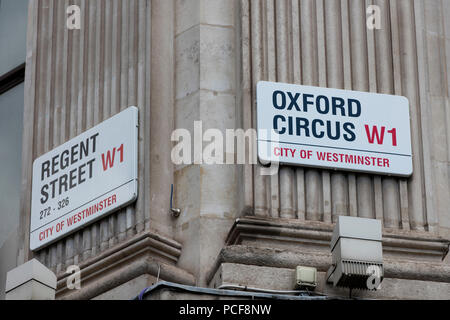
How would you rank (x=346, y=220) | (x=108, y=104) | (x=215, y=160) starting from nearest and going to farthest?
(x=346, y=220) < (x=215, y=160) < (x=108, y=104)

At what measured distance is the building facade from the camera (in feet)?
50.3

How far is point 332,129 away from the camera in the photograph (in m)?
15.9

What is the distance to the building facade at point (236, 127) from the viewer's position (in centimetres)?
1533

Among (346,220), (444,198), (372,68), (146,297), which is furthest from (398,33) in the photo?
(146,297)

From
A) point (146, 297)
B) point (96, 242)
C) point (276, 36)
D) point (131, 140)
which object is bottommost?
point (146, 297)

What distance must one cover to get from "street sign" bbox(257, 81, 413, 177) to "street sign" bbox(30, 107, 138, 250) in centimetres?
167

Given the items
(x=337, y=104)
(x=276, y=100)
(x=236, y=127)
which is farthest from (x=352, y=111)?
(x=236, y=127)

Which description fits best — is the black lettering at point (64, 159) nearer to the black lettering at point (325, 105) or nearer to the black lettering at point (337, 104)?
the black lettering at point (325, 105)

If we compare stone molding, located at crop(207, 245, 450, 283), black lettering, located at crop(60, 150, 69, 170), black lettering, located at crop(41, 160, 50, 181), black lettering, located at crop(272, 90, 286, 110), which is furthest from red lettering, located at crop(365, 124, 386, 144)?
black lettering, located at crop(41, 160, 50, 181)

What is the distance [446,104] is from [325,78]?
5.74 feet

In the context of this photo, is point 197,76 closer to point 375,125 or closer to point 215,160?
point 215,160

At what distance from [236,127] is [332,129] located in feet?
3.73

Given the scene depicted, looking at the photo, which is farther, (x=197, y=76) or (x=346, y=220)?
(x=197, y=76)

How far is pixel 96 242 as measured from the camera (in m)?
16.2
